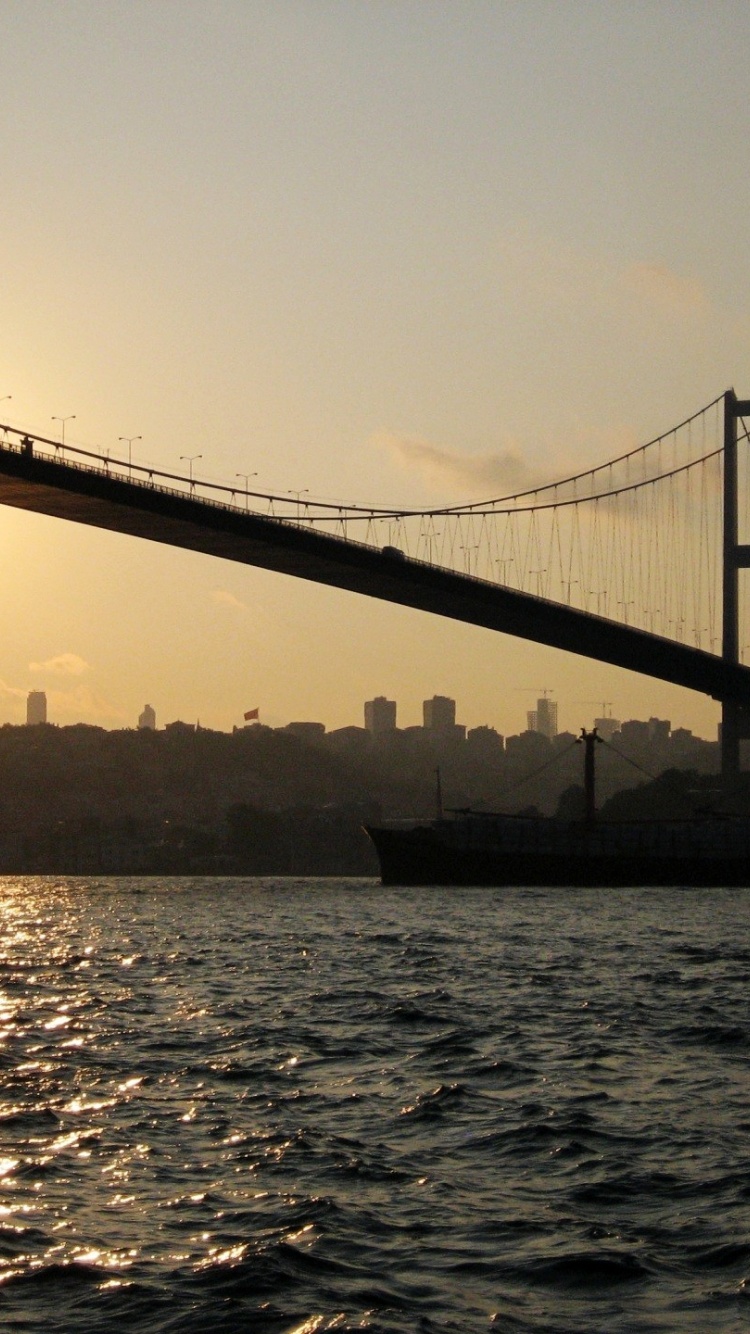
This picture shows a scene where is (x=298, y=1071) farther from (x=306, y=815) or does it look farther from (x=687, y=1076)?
(x=306, y=815)

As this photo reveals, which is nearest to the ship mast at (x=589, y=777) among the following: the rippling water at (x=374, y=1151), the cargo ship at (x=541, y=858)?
the cargo ship at (x=541, y=858)

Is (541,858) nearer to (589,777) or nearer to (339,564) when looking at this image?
(589,777)

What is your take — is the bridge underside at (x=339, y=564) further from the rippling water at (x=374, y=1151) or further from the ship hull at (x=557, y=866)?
the rippling water at (x=374, y=1151)

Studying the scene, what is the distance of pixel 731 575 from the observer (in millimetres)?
88188

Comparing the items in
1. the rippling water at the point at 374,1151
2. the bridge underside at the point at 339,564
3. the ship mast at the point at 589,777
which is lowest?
the rippling water at the point at 374,1151

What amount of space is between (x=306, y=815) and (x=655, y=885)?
97933 mm

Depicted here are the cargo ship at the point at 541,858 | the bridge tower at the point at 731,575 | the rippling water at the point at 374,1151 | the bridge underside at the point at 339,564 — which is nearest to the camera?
the rippling water at the point at 374,1151

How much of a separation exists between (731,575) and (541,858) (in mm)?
19621

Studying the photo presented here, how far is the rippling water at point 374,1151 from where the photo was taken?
9898mm

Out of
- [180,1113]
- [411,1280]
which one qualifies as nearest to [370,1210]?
[411,1280]

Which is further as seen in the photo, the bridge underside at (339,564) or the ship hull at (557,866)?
the ship hull at (557,866)

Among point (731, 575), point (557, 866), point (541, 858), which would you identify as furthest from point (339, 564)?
point (731, 575)

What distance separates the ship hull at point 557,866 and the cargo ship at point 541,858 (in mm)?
46

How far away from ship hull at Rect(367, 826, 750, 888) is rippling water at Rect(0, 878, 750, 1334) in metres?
48.5
